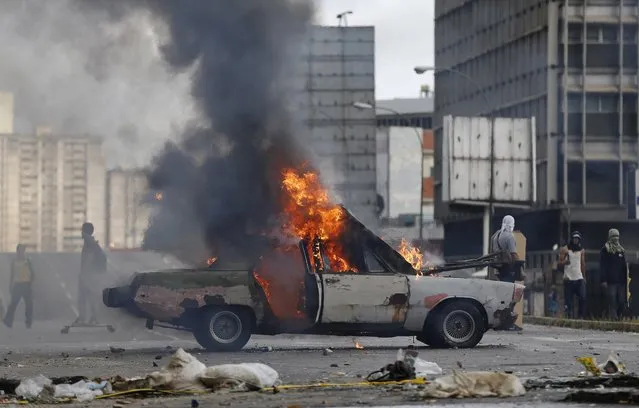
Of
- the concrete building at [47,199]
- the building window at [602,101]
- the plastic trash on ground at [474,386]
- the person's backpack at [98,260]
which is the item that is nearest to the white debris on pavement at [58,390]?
the plastic trash on ground at [474,386]

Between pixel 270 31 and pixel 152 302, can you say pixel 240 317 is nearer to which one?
pixel 152 302

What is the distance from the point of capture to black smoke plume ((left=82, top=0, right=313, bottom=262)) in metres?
20.3

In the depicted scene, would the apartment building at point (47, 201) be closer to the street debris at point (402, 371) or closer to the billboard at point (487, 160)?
the billboard at point (487, 160)

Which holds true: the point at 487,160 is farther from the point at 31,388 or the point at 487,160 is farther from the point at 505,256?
the point at 31,388

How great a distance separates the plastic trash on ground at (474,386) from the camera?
10.9m

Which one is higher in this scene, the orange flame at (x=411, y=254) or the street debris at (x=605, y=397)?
the orange flame at (x=411, y=254)

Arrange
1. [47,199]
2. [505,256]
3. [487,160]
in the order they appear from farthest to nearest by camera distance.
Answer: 1. [487,160]
2. [47,199]
3. [505,256]

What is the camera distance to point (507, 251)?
23766 mm

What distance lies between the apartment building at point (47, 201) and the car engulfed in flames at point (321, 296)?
1030 inches

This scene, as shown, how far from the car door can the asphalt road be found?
41cm

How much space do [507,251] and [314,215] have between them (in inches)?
217

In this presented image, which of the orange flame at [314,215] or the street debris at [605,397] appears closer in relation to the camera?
the street debris at [605,397]

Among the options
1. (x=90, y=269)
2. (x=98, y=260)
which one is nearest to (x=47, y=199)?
(x=90, y=269)

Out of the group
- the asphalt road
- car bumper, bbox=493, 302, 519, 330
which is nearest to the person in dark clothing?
the asphalt road
